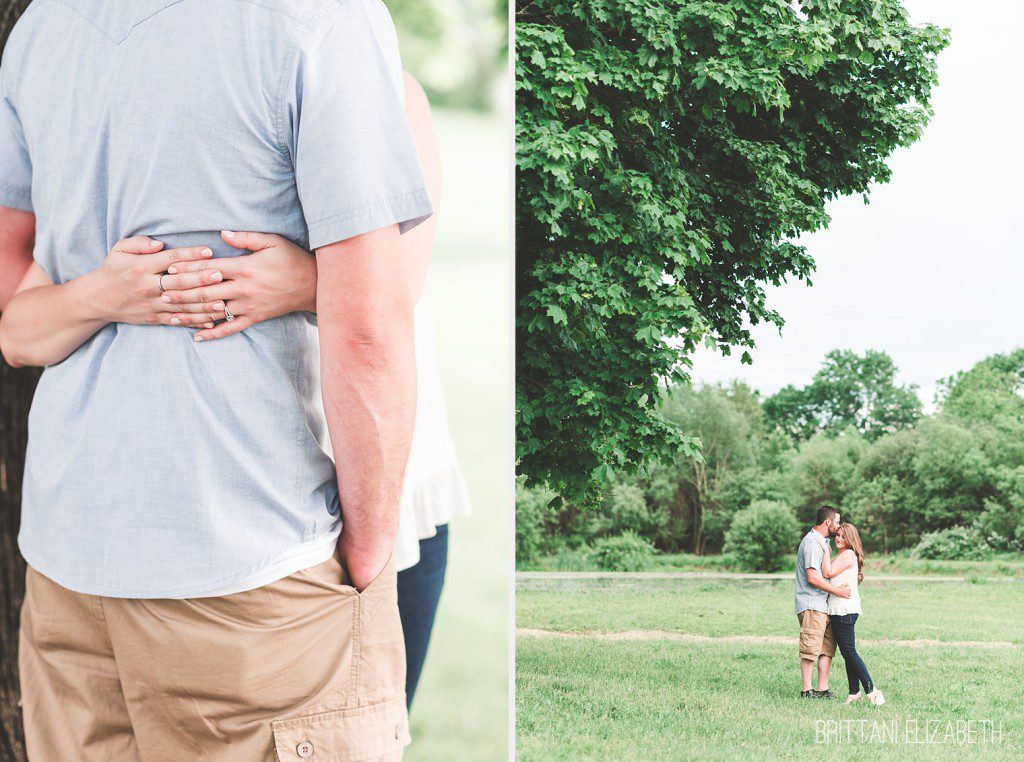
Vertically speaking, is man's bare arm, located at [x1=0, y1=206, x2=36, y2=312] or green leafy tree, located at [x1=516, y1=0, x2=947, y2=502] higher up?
green leafy tree, located at [x1=516, y1=0, x2=947, y2=502]

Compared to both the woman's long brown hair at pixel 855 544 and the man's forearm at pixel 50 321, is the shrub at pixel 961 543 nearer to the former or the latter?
the woman's long brown hair at pixel 855 544

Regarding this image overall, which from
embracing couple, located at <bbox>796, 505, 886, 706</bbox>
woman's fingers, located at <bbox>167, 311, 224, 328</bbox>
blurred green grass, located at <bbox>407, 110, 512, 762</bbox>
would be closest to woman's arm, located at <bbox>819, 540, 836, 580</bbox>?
embracing couple, located at <bbox>796, 505, 886, 706</bbox>

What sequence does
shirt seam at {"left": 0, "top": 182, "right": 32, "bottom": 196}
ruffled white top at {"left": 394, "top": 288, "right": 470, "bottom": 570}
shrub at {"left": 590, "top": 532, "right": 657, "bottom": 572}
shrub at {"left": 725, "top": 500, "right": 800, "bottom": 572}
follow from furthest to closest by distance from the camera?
shrub at {"left": 590, "top": 532, "right": 657, "bottom": 572}
shrub at {"left": 725, "top": 500, "right": 800, "bottom": 572}
ruffled white top at {"left": 394, "top": 288, "right": 470, "bottom": 570}
shirt seam at {"left": 0, "top": 182, "right": 32, "bottom": 196}

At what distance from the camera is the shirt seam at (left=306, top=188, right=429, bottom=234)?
0.76 meters

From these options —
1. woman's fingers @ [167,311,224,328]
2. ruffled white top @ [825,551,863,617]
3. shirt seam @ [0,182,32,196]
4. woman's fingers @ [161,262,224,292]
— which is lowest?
ruffled white top @ [825,551,863,617]

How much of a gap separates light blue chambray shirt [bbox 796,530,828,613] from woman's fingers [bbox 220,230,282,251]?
2942 millimetres

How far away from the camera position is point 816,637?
3.30 meters

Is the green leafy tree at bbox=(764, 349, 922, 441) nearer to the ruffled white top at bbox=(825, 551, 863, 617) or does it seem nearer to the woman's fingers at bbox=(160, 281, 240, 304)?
the ruffled white top at bbox=(825, 551, 863, 617)

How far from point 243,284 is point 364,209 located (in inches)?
5.4

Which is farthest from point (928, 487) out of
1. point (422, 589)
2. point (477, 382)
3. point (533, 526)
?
point (422, 589)

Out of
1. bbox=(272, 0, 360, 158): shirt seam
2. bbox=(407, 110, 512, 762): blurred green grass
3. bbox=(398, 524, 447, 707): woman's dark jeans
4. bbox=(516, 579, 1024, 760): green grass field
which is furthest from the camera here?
bbox=(516, 579, 1024, 760): green grass field

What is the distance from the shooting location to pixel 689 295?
11.2 ft

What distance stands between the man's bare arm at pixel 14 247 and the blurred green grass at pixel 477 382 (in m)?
1.87

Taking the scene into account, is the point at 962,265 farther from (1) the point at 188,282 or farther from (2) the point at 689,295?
(1) the point at 188,282
